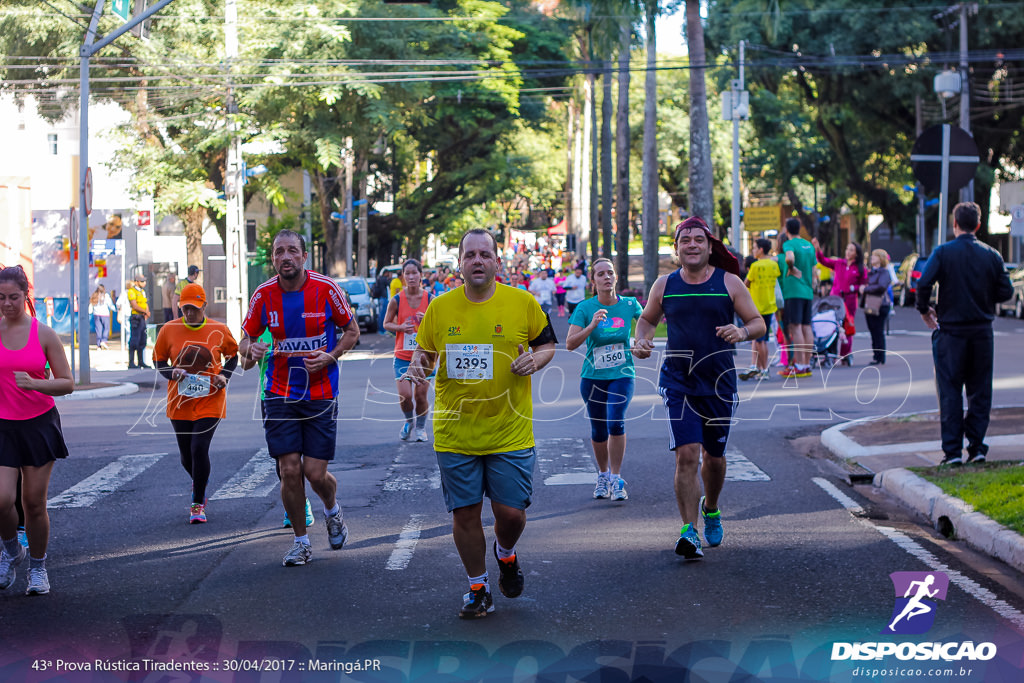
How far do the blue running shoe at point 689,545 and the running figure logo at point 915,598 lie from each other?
1.13 m

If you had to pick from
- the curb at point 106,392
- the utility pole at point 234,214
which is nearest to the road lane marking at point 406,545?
the curb at point 106,392

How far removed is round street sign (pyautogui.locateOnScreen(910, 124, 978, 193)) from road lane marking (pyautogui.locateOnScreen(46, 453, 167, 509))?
8.72 metres

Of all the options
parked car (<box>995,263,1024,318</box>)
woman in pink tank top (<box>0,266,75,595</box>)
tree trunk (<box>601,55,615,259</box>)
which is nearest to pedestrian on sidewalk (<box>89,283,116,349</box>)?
tree trunk (<box>601,55,615,259</box>)

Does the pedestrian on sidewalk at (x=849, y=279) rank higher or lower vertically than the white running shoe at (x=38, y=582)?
higher

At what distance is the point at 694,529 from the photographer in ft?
25.5

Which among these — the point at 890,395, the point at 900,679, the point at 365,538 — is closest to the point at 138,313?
the point at 890,395

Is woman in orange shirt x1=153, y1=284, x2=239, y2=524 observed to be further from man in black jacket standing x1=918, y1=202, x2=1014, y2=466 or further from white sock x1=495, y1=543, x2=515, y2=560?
man in black jacket standing x1=918, y1=202, x2=1014, y2=466

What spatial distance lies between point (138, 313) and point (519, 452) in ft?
72.2

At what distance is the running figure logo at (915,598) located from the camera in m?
6.26

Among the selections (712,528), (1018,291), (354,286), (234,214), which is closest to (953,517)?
(712,528)

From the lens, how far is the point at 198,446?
9.63m

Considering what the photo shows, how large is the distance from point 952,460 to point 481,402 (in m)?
5.77

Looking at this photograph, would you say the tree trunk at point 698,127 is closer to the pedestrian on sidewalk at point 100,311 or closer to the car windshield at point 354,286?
the car windshield at point 354,286

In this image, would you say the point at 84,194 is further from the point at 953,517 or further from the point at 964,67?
the point at 964,67
